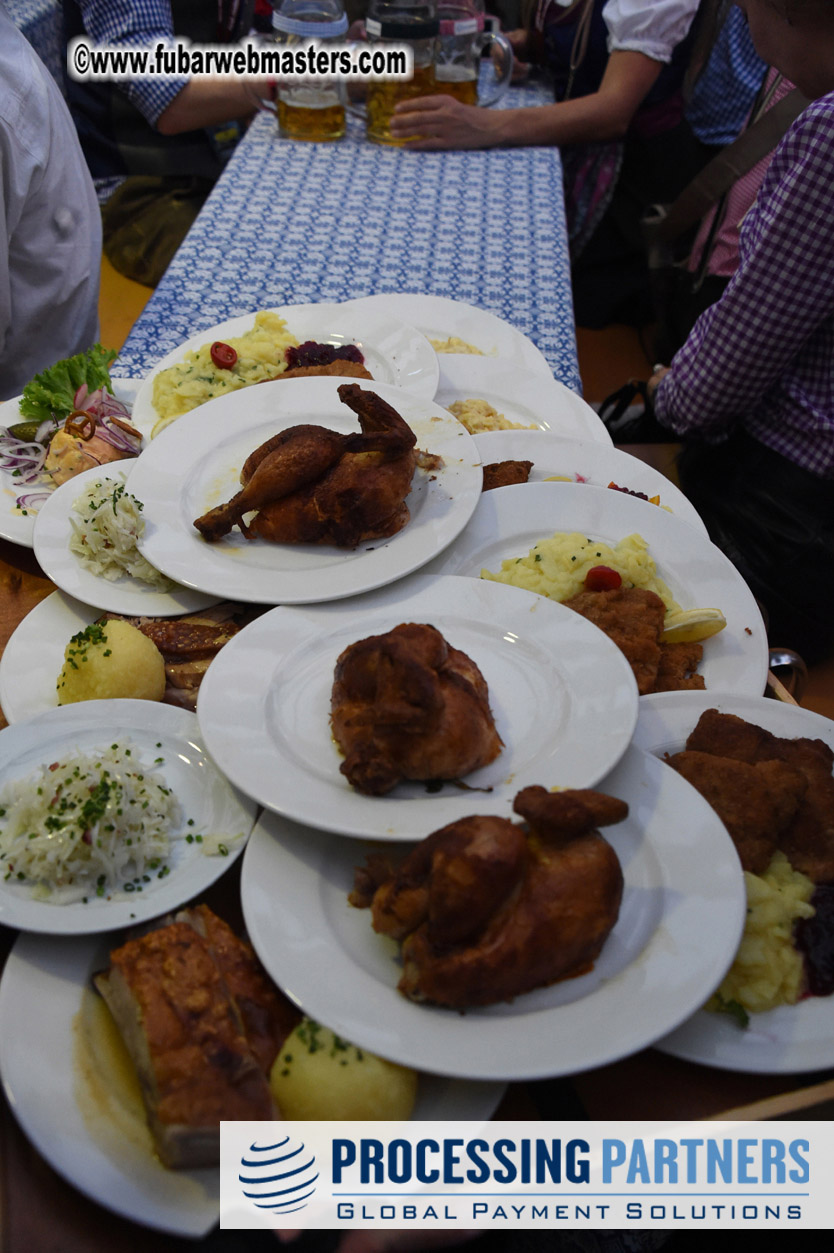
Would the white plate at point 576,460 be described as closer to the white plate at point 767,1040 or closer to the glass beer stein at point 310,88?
the white plate at point 767,1040

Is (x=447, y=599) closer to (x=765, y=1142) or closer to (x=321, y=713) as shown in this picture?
(x=321, y=713)

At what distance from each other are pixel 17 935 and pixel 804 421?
10.5ft

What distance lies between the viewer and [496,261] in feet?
13.3

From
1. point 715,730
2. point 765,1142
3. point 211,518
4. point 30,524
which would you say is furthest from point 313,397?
point 765,1142

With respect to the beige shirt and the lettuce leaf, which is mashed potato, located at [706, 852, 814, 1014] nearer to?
the lettuce leaf

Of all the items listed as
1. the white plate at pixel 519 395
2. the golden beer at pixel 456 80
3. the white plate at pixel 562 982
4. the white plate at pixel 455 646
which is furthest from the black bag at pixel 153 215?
the white plate at pixel 562 982

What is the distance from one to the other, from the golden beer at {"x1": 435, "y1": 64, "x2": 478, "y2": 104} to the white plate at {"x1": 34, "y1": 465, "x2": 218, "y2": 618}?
13.7 feet

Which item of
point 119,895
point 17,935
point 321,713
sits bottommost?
point 17,935

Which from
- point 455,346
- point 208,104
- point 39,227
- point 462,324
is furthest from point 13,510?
point 208,104

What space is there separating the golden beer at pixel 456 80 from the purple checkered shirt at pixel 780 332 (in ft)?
9.33

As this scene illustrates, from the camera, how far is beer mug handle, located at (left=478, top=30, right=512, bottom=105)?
5.16m

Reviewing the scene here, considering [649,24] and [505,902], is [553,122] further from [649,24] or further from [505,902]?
[505,902]

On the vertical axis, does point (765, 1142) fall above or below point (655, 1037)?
below

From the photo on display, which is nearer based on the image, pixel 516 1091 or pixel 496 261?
pixel 516 1091
